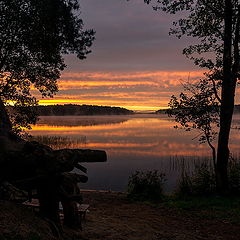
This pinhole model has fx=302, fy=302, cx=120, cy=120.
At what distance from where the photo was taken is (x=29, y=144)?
24.0 ft

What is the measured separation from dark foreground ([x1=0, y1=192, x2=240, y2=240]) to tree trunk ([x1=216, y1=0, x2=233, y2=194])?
333 cm

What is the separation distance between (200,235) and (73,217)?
5160 millimetres

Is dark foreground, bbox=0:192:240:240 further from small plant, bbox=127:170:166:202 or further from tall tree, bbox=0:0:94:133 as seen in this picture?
tall tree, bbox=0:0:94:133

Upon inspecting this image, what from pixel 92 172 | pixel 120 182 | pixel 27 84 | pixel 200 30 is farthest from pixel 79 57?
pixel 92 172

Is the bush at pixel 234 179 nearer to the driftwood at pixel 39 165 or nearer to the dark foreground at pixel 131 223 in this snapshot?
the dark foreground at pixel 131 223

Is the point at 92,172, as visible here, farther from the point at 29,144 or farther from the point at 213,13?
the point at 29,144

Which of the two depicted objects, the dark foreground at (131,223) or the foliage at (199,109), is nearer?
the dark foreground at (131,223)

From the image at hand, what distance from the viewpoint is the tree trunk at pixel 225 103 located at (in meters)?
17.2

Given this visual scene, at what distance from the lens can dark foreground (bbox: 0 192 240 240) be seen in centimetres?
700

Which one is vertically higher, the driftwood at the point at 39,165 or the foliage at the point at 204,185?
the driftwood at the point at 39,165

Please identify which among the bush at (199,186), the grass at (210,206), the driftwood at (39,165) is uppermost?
the driftwood at (39,165)

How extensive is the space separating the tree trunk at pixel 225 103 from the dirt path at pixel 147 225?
4.45 metres

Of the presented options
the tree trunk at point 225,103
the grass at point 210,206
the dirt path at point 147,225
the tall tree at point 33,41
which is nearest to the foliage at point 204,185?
the tree trunk at point 225,103

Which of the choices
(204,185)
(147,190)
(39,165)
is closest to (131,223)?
(147,190)
